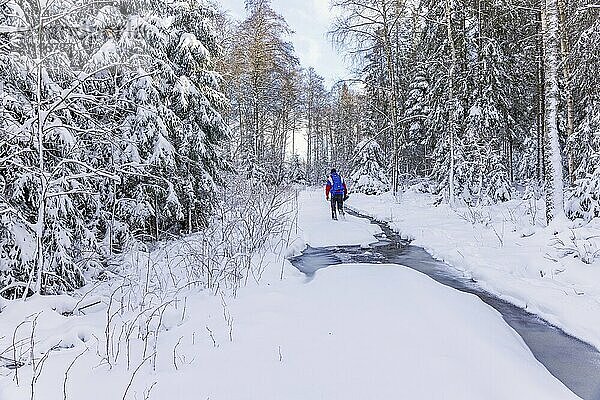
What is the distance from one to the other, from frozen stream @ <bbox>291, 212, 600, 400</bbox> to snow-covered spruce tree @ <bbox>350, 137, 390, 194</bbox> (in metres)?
14.9

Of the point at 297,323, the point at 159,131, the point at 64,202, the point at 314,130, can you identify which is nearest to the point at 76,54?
the point at 159,131

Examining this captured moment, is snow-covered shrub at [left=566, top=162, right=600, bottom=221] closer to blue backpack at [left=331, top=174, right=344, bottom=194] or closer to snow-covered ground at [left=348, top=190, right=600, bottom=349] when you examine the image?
snow-covered ground at [left=348, top=190, right=600, bottom=349]

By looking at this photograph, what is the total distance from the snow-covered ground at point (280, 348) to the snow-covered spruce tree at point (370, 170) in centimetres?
1928

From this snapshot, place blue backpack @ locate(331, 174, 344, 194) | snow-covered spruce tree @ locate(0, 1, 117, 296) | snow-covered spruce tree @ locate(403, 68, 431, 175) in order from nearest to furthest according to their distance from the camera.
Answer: snow-covered spruce tree @ locate(0, 1, 117, 296) → blue backpack @ locate(331, 174, 344, 194) → snow-covered spruce tree @ locate(403, 68, 431, 175)

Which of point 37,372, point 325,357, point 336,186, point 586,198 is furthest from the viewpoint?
point 336,186

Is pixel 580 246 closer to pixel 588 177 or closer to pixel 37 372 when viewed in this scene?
pixel 588 177

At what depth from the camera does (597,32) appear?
371 inches

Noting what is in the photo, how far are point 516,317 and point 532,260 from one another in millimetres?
2269

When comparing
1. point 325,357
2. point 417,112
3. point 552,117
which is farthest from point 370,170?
point 325,357

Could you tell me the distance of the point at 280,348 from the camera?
12.7ft

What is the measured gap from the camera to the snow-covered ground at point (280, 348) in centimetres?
319

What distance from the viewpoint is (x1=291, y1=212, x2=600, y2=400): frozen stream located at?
3.79m

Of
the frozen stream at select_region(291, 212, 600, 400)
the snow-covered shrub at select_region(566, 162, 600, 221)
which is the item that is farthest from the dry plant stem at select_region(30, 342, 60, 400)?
the snow-covered shrub at select_region(566, 162, 600, 221)

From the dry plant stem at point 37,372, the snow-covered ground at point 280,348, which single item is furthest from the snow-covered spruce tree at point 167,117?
the dry plant stem at point 37,372
